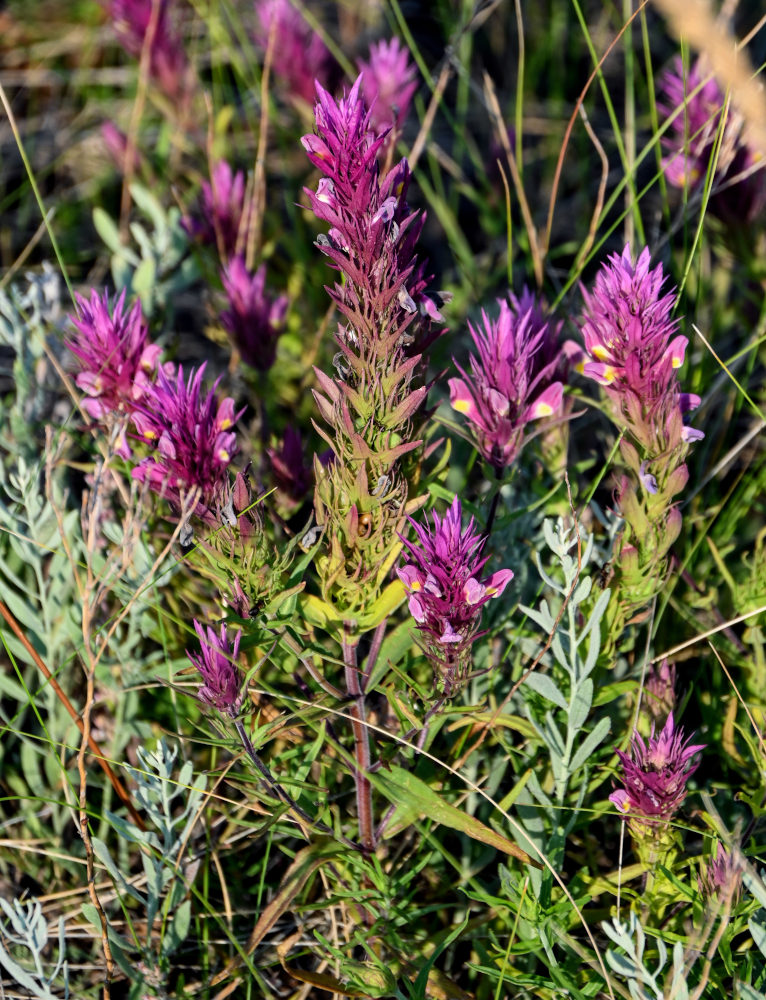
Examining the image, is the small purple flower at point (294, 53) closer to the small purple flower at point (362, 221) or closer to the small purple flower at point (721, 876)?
the small purple flower at point (362, 221)

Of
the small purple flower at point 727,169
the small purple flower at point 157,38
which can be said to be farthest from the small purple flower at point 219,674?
the small purple flower at point 157,38

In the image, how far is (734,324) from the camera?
133 inches

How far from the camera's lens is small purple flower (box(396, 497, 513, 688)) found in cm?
162

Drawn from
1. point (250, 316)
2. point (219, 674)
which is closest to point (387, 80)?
point (250, 316)

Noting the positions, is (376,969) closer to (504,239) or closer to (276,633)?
(276,633)

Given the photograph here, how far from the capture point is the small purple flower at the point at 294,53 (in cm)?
328

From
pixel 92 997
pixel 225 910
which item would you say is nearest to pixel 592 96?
pixel 225 910

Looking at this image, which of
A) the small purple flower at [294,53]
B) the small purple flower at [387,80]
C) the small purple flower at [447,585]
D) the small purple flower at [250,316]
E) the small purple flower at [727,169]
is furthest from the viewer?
the small purple flower at [294,53]

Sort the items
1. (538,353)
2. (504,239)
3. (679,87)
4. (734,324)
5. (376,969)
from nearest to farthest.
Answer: (376,969) → (538,353) → (679,87) → (734,324) → (504,239)

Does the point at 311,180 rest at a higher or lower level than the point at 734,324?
lower

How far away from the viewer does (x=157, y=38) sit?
133 inches

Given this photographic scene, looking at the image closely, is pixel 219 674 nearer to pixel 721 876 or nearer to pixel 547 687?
pixel 547 687

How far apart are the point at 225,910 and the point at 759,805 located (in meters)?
1.21

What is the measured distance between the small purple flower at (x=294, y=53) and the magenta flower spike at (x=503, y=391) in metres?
1.82
